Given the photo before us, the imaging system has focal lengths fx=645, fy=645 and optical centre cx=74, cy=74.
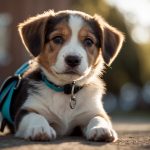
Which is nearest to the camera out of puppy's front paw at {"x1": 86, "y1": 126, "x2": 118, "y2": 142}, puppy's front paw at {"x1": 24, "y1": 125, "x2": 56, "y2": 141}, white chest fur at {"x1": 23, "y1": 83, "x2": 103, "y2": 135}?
puppy's front paw at {"x1": 24, "y1": 125, "x2": 56, "y2": 141}

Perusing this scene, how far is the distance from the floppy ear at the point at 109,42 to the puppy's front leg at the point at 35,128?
4.91 ft

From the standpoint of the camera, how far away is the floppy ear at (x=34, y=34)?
873 cm

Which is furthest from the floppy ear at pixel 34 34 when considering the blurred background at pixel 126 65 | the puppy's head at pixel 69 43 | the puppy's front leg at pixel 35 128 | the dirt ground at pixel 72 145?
the blurred background at pixel 126 65

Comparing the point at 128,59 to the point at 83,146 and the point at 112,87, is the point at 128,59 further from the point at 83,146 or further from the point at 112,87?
the point at 83,146

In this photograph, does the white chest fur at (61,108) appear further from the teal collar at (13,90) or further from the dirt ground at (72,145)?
the dirt ground at (72,145)

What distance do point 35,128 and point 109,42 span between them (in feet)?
7.19

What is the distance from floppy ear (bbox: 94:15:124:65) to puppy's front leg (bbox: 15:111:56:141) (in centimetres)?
150

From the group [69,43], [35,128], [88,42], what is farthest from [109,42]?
[35,128]

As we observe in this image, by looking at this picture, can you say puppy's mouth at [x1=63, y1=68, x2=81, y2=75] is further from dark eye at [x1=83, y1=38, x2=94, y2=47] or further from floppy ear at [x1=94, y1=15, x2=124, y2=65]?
floppy ear at [x1=94, y1=15, x2=124, y2=65]

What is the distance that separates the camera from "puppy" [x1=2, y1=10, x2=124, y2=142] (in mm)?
8297

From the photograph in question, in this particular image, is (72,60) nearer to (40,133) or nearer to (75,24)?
(75,24)

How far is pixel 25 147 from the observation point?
6891 millimetres

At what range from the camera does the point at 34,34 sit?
896 cm

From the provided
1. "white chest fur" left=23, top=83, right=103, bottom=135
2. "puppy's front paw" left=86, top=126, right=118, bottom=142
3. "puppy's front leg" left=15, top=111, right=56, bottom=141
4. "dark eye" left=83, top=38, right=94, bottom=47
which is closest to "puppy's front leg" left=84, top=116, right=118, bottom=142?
"puppy's front paw" left=86, top=126, right=118, bottom=142
